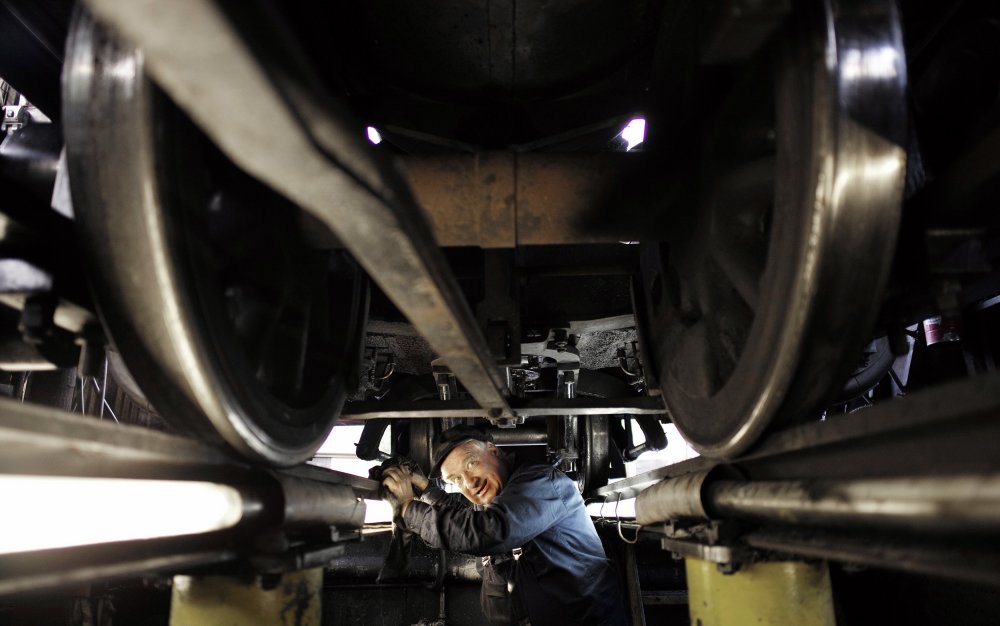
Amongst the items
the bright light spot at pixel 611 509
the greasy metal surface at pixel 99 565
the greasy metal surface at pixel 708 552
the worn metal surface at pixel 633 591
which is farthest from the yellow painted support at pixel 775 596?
the worn metal surface at pixel 633 591

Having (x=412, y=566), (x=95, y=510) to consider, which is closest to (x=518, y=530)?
(x=412, y=566)

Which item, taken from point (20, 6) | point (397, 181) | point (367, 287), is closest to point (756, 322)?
point (397, 181)

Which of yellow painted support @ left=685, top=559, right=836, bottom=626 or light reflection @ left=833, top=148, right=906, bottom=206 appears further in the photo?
yellow painted support @ left=685, top=559, right=836, bottom=626

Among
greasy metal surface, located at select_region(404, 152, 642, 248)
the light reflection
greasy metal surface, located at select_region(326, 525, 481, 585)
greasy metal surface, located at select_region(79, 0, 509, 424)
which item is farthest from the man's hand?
the light reflection

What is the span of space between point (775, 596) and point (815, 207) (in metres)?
0.69

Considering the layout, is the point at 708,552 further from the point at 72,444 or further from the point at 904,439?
the point at 72,444

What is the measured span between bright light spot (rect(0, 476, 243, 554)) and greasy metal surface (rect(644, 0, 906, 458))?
35.3 inches

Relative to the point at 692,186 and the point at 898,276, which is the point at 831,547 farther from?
the point at 692,186

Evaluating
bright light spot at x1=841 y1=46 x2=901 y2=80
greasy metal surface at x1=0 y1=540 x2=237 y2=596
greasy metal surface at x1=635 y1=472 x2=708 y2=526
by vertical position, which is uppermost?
bright light spot at x1=841 y1=46 x2=901 y2=80

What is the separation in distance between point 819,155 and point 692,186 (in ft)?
1.52

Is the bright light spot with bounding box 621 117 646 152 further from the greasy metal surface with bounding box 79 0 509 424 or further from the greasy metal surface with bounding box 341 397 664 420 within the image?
the greasy metal surface with bounding box 79 0 509 424

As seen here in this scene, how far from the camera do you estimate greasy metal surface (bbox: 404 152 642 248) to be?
1.22 m

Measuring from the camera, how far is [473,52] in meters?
1.57

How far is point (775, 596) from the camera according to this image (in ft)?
3.60
